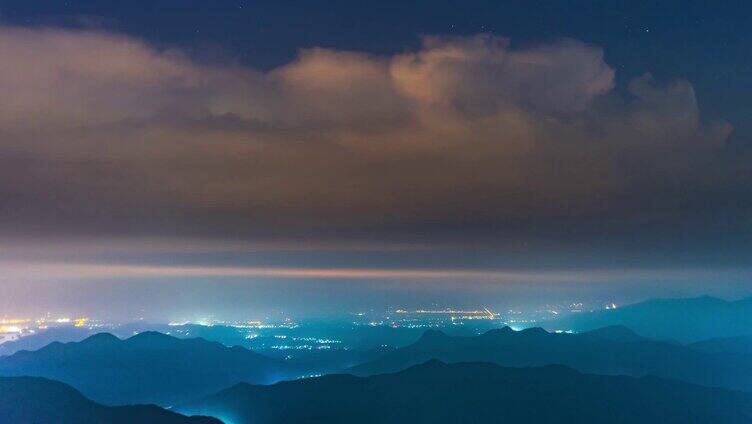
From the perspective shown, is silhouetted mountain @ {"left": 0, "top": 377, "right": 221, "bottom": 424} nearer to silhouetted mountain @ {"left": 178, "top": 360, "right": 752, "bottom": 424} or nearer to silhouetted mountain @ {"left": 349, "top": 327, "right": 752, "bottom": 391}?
silhouetted mountain @ {"left": 178, "top": 360, "right": 752, "bottom": 424}

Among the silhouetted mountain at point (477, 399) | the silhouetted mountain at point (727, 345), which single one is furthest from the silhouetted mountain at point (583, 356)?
the silhouetted mountain at point (477, 399)

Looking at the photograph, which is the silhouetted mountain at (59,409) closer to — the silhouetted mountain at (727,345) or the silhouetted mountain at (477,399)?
the silhouetted mountain at (477,399)

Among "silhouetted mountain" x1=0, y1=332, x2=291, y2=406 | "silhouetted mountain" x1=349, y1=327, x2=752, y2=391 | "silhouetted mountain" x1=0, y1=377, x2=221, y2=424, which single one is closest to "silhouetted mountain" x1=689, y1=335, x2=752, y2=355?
"silhouetted mountain" x1=349, y1=327, x2=752, y2=391

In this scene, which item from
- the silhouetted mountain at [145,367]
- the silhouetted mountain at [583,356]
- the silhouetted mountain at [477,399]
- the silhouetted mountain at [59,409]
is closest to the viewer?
the silhouetted mountain at [59,409]

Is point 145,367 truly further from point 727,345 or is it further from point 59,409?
point 727,345

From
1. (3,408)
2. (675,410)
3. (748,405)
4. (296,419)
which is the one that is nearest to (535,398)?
(675,410)
